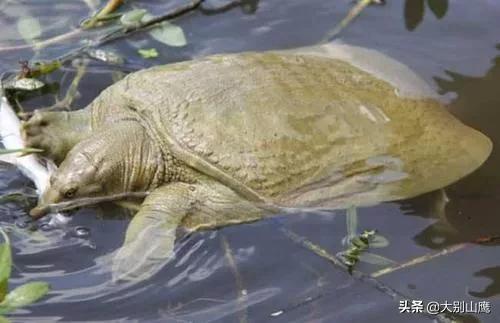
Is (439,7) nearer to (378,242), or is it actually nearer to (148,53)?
(148,53)

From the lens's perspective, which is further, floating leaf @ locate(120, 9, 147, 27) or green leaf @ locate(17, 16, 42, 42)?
green leaf @ locate(17, 16, 42, 42)

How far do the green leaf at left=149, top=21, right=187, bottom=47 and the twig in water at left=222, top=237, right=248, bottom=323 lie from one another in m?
1.11

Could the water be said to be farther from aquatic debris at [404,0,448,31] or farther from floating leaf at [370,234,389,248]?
aquatic debris at [404,0,448,31]

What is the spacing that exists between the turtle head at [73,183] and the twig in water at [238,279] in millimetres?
473

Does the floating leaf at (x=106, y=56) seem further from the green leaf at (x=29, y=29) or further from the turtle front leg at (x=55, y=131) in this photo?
the turtle front leg at (x=55, y=131)

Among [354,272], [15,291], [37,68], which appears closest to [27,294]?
[15,291]

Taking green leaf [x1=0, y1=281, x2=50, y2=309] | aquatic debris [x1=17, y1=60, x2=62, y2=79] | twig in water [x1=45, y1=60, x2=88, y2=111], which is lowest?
green leaf [x1=0, y1=281, x2=50, y2=309]

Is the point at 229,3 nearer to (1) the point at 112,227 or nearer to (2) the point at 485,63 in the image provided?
(2) the point at 485,63

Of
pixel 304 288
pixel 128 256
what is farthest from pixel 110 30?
pixel 304 288

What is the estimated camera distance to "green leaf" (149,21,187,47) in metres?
3.79

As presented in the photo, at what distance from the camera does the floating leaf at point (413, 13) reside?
4.04m

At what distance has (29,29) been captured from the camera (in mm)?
3879

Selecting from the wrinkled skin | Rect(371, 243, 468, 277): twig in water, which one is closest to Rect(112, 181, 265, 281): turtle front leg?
the wrinkled skin

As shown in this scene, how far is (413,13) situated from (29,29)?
1696 millimetres
